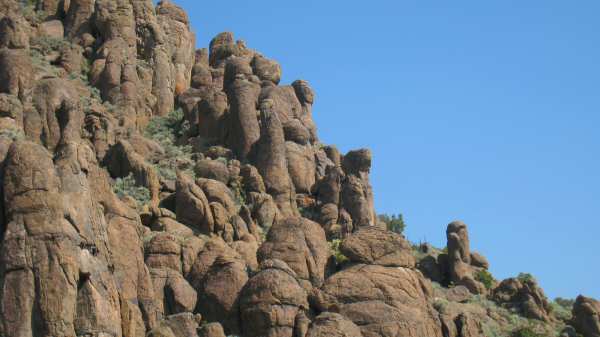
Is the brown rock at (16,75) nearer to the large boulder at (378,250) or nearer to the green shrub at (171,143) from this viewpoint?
the green shrub at (171,143)

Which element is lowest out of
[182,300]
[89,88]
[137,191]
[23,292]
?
[23,292]

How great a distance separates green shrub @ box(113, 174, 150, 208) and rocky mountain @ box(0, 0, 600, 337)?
19 centimetres

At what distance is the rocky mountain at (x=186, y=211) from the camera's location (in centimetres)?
4475

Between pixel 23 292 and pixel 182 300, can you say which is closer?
pixel 23 292

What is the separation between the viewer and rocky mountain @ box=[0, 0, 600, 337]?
4475 centimetres

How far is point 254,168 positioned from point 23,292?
34654 millimetres

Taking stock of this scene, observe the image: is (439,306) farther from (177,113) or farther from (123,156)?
(177,113)

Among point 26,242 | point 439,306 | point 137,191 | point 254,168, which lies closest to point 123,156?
point 137,191

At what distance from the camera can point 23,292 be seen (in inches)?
1672

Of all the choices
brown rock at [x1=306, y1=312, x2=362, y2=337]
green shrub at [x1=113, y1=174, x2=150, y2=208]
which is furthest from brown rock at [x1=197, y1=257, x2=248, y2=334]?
green shrub at [x1=113, y1=174, x2=150, y2=208]

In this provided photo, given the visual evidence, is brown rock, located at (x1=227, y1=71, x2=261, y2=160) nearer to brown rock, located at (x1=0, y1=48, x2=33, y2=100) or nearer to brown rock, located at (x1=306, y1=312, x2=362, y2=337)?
brown rock, located at (x1=0, y1=48, x2=33, y2=100)

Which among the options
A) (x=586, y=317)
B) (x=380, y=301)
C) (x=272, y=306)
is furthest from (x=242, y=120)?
(x=272, y=306)

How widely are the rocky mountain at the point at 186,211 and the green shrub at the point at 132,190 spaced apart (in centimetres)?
19

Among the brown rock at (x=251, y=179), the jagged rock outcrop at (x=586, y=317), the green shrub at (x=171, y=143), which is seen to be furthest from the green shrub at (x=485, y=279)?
the green shrub at (x=171, y=143)
